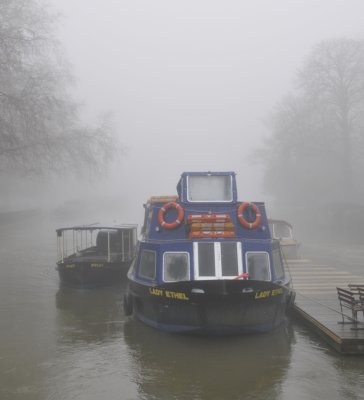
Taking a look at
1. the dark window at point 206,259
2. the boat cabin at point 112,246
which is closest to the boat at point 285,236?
the boat cabin at point 112,246

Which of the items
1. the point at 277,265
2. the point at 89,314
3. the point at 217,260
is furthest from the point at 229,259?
the point at 89,314

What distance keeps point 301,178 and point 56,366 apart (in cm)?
4047

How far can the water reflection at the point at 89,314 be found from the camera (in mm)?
13977

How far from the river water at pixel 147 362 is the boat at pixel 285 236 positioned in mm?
12461

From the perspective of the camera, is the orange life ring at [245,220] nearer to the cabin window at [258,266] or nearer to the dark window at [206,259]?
the cabin window at [258,266]

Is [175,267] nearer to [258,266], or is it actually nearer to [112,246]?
[258,266]

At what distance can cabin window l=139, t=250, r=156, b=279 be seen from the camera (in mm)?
14047

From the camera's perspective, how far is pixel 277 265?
15.1 m

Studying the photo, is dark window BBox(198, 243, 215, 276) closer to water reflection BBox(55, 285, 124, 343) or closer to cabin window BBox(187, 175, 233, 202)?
cabin window BBox(187, 175, 233, 202)

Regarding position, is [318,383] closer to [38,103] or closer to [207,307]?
[207,307]

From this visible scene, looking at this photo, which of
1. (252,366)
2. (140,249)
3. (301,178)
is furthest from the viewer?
(301,178)

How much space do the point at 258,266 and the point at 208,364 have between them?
344 cm

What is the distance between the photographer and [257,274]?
Result: 1374 centimetres

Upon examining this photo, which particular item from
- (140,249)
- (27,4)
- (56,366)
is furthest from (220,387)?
(27,4)
